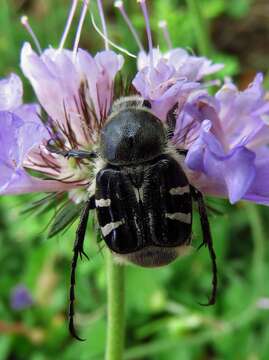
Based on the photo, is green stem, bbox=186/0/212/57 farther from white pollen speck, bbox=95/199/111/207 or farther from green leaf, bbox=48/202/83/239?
white pollen speck, bbox=95/199/111/207

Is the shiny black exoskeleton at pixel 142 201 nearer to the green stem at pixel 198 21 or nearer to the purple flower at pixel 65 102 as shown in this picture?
the purple flower at pixel 65 102

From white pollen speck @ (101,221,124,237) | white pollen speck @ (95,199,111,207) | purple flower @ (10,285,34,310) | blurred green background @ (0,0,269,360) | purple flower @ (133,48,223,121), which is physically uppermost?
purple flower @ (133,48,223,121)

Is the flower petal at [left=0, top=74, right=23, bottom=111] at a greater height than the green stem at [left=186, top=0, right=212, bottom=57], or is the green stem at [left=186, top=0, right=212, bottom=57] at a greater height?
the flower petal at [left=0, top=74, right=23, bottom=111]

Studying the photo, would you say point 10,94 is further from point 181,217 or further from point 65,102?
point 181,217

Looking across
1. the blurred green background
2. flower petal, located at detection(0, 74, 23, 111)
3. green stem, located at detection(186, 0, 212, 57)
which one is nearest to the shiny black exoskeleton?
flower petal, located at detection(0, 74, 23, 111)

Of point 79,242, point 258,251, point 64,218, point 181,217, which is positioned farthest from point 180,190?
point 258,251

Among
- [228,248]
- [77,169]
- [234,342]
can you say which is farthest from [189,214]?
[228,248]

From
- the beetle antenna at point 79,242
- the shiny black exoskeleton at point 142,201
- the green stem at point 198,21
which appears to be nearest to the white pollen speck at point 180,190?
the shiny black exoskeleton at point 142,201

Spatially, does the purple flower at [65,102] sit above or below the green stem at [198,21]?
above
